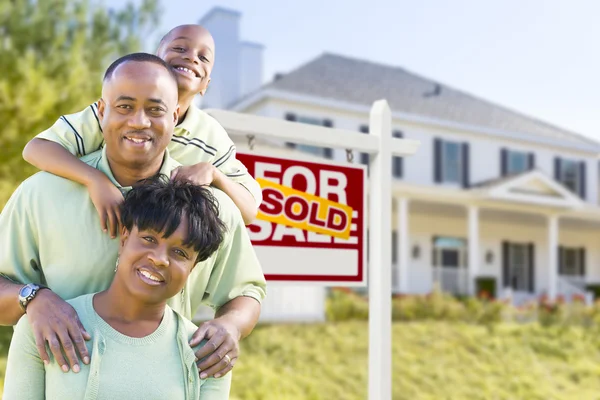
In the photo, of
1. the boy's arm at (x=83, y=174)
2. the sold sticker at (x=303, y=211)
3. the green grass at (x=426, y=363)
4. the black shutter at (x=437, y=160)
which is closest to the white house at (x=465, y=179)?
the black shutter at (x=437, y=160)

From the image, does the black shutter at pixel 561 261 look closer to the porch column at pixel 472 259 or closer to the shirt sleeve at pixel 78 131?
the porch column at pixel 472 259

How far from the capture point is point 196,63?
6.18 feet

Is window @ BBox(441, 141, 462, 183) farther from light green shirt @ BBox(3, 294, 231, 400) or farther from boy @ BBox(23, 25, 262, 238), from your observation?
light green shirt @ BBox(3, 294, 231, 400)

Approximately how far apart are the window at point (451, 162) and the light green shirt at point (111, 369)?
736 inches

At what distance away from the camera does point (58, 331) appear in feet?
4.78

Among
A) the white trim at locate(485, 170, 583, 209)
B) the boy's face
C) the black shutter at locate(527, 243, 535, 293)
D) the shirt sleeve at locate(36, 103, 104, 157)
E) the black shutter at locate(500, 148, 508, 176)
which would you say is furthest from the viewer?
the black shutter at locate(527, 243, 535, 293)

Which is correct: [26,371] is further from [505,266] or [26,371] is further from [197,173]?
[505,266]

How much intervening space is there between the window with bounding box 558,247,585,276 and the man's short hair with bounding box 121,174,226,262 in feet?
75.2

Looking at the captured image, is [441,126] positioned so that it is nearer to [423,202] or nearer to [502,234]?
[423,202]

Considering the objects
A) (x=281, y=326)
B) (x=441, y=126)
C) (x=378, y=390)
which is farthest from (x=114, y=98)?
(x=441, y=126)

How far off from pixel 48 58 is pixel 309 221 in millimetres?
7026

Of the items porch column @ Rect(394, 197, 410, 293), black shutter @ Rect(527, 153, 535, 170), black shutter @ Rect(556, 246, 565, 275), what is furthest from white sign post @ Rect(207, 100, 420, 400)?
black shutter @ Rect(556, 246, 565, 275)

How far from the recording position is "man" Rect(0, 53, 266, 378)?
149 centimetres

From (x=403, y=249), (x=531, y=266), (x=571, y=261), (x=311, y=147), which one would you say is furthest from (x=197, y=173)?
(x=571, y=261)
